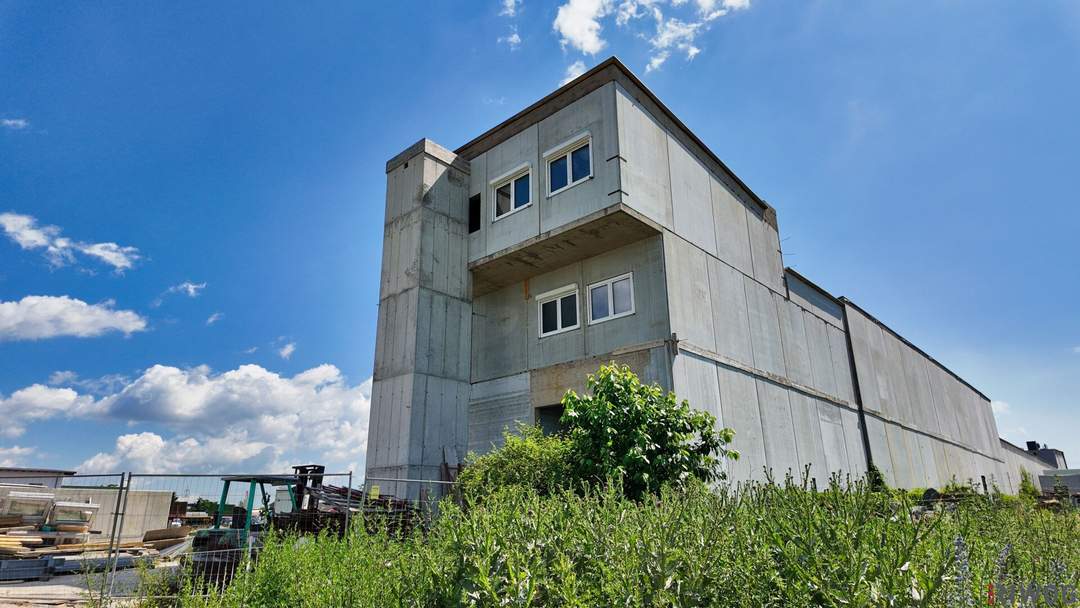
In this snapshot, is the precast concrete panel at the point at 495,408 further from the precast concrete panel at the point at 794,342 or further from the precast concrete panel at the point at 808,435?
the precast concrete panel at the point at 794,342

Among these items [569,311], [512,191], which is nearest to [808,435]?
[569,311]

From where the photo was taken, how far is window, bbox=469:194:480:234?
18.4 meters

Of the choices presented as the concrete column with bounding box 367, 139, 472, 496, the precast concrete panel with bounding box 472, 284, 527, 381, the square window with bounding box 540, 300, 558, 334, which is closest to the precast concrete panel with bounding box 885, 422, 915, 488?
the square window with bounding box 540, 300, 558, 334

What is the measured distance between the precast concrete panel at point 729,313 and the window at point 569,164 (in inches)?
179

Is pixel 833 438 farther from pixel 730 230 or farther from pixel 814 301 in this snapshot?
pixel 730 230

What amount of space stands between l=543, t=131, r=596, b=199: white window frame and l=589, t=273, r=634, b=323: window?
9.03 feet

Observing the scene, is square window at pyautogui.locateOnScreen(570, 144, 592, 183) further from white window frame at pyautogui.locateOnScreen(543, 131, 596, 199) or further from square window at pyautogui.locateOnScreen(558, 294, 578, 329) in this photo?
square window at pyautogui.locateOnScreen(558, 294, 578, 329)

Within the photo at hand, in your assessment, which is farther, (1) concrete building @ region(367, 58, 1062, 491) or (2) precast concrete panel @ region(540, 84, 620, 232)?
(1) concrete building @ region(367, 58, 1062, 491)

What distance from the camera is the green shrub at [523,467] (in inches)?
411

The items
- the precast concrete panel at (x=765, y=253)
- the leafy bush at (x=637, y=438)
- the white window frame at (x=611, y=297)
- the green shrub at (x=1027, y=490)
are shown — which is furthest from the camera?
the precast concrete panel at (x=765, y=253)

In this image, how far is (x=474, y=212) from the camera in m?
18.7

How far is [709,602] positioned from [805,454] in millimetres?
15867

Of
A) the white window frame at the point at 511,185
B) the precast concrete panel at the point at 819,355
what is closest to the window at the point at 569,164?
the white window frame at the point at 511,185

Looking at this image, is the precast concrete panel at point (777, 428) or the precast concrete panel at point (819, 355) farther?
the precast concrete panel at point (819, 355)
